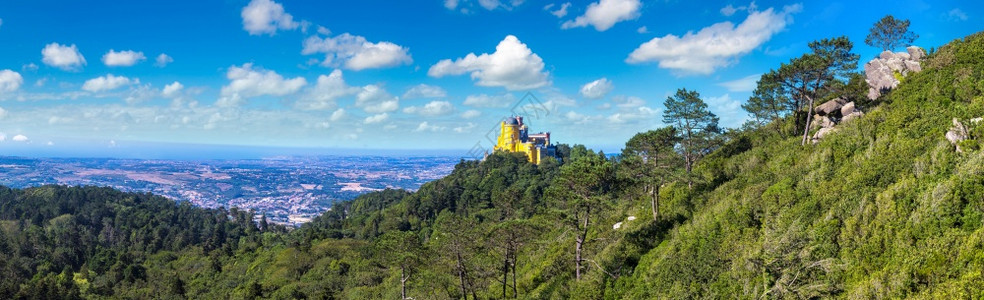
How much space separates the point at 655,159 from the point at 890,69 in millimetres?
15454

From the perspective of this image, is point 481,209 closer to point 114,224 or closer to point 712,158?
point 712,158

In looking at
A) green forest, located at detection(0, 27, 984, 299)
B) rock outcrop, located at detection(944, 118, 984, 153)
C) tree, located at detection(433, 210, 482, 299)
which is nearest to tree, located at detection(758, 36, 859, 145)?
green forest, located at detection(0, 27, 984, 299)

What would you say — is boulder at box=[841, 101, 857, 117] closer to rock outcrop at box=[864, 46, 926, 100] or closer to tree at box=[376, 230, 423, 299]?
rock outcrop at box=[864, 46, 926, 100]

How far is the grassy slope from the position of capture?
10.6m

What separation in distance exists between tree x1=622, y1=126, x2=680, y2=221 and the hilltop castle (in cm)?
6216

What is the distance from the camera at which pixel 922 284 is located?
1007 centimetres

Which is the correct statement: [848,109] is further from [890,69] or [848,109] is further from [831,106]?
[890,69]

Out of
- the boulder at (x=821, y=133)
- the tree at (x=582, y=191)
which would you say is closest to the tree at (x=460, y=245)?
the tree at (x=582, y=191)

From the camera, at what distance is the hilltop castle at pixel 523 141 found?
8994 cm

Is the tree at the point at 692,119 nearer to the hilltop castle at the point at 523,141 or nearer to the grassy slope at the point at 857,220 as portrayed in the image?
the grassy slope at the point at 857,220

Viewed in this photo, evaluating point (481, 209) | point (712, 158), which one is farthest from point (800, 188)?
point (481, 209)

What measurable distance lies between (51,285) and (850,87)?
71.6 m

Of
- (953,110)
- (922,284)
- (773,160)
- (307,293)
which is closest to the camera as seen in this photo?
(922,284)

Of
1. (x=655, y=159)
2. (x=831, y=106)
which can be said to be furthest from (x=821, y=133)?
(x=655, y=159)
